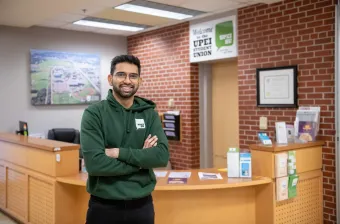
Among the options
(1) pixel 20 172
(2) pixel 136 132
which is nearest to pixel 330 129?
(2) pixel 136 132

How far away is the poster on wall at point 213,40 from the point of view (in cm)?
505

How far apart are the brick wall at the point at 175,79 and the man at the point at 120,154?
359 centimetres

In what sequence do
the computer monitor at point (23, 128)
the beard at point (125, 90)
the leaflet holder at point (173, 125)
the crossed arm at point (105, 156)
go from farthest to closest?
1. the leaflet holder at point (173, 125)
2. the computer monitor at point (23, 128)
3. the beard at point (125, 90)
4. the crossed arm at point (105, 156)

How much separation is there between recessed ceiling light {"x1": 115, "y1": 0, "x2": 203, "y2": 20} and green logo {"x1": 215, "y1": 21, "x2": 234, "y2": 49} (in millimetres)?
357

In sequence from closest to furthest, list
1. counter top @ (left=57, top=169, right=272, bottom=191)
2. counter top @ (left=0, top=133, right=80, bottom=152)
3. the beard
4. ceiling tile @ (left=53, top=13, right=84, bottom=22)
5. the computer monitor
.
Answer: the beard, counter top @ (left=57, top=169, right=272, bottom=191), counter top @ (left=0, top=133, right=80, bottom=152), ceiling tile @ (left=53, top=13, right=84, bottom=22), the computer monitor

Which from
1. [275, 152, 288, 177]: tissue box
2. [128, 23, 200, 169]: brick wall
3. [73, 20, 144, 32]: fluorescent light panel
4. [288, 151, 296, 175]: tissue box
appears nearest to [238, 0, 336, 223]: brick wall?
[288, 151, 296, 175]: tissue box

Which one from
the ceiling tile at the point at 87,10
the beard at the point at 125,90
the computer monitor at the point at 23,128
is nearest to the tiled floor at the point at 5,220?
the computer monitor at the point at 23,128

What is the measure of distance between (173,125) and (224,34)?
5.34 feet

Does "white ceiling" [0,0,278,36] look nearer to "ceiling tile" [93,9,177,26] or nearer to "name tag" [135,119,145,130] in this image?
"ceiling tile" [93,9,177,26]

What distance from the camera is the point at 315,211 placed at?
12.8ft

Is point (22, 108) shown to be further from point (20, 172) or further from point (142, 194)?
point (142, 194)

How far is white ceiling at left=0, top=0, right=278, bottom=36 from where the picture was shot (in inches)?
172

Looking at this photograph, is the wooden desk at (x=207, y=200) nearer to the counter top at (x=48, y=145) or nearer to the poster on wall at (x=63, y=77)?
the counter top at (x=48, y=145)

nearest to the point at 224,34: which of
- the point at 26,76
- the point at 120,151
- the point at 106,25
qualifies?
the point at 106,25
